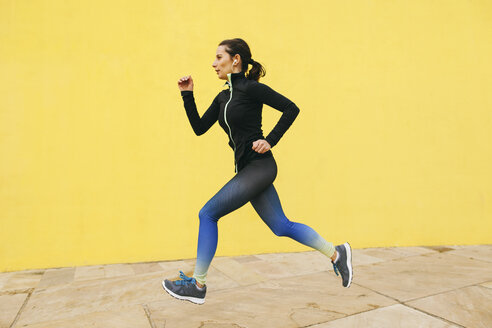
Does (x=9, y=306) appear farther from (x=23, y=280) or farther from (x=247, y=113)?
(x=247, y=113)

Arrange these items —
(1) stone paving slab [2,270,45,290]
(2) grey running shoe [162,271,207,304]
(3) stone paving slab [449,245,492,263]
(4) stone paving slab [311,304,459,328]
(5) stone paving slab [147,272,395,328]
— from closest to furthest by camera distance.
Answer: (2) grey running shoe [162,271,207,304], (4) stone paving slab [311,304,459,328], (5) stone paving slab [147,272,395,328], (1) stone paving slab [2,270,45,290], (3) stone paving slab [449,245,492,263]

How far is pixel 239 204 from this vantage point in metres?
2.28

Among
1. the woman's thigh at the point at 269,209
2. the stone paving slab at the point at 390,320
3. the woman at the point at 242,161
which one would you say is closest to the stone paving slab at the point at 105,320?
the woman at the point at 242,161

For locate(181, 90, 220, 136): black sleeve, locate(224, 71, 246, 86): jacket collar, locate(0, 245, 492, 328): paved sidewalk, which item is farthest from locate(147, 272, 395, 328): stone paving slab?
locate(224, 71, 246, 86): jacket collar

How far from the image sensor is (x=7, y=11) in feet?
12.1

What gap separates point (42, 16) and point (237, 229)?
3052 mm

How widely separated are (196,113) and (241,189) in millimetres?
675

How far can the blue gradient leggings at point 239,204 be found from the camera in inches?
88.7

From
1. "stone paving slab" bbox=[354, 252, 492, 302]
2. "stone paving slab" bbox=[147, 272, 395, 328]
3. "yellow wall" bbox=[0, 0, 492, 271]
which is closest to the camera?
"stone paving slab" bbox=[147, 272, 395, 328]

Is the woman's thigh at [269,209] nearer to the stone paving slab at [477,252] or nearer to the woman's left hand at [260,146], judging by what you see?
the woman's left hand at [260,146]

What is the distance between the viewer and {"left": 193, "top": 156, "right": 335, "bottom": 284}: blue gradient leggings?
2.25m

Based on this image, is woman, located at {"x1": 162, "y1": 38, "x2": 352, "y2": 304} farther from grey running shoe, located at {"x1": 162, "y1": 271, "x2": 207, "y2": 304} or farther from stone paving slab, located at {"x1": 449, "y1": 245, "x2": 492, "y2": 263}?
stone paving slab, located at {"x1": 449, "y1": 245, "x2": 492, "y2": 263}

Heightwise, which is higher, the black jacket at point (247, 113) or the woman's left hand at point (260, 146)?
the black jacket at point (247, 113)

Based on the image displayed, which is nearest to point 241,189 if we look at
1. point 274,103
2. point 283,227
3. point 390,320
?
point 283,227
